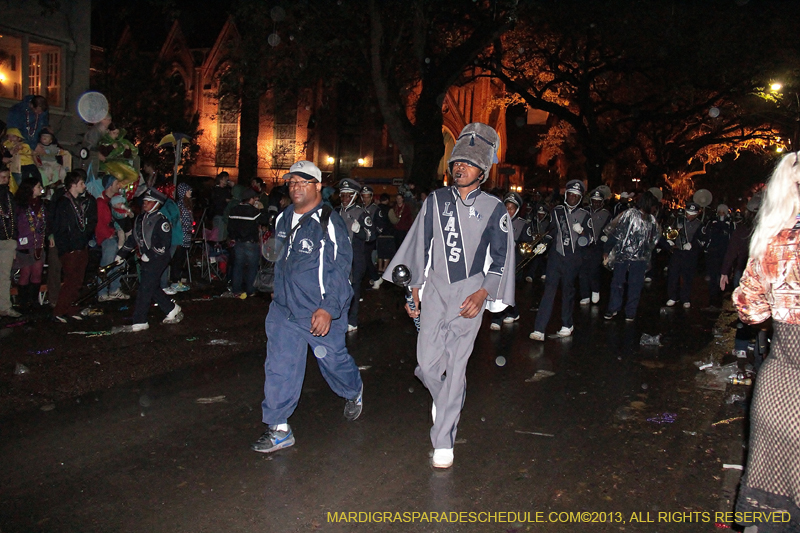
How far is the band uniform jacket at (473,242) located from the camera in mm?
4812

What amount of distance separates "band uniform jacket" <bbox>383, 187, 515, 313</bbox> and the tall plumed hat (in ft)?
0.69

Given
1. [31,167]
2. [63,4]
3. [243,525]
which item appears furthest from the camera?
[63,4]

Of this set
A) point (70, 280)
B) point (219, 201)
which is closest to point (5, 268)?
point (70, 280)

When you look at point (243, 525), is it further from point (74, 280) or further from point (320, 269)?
point (74, 280)

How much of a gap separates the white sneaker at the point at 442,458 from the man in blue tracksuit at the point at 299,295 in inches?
43.6

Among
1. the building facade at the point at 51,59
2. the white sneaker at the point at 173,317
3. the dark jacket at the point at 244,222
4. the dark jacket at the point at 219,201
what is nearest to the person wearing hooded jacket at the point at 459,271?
the white sneaker at the point at 173,317

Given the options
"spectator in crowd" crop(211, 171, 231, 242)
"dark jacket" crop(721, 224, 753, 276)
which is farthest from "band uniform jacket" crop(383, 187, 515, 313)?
"spectator in crowd" crop(211, 171, 231, 242)

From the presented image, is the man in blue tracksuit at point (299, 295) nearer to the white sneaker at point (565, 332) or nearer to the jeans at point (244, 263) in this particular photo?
the white sneaker at point (565, 332)

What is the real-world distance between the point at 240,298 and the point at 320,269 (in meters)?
6.85

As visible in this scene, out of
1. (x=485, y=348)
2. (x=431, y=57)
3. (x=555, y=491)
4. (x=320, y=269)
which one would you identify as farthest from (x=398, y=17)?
(x=555, y=491)

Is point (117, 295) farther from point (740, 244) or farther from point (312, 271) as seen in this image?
point (740, 244)

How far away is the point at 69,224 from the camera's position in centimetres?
913

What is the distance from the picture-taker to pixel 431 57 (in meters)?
18.9

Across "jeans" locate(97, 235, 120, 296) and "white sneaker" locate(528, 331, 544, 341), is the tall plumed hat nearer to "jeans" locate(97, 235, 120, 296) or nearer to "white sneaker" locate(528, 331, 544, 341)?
"white sneaker" locate(528, 331, 544, 341)
